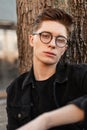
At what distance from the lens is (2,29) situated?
14516 mm

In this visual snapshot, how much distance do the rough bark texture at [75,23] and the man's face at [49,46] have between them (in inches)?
28.9

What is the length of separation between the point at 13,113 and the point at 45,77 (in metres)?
0.35

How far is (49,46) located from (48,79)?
0.27 metres

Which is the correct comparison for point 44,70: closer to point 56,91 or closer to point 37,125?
point 56,91

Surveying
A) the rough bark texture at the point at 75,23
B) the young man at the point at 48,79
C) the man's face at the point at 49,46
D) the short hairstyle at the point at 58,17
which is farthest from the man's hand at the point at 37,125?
the rough bark texture at the point at 75,23

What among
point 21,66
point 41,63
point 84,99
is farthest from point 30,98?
point 21,66

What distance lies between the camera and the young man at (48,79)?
2357 mm

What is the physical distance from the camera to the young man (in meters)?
Answer: 2.36

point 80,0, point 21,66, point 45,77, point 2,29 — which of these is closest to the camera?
point 45,77

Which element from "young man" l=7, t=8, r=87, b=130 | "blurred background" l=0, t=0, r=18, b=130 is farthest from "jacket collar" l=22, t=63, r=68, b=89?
→ "blurred background" l=0, t=0, r=18, b=130

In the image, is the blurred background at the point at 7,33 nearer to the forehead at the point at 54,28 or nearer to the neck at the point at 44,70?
the neck at the point at 44,70

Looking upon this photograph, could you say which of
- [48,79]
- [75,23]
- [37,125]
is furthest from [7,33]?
[37,125]

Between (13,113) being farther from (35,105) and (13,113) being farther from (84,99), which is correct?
(84,99)

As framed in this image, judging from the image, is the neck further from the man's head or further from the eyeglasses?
the eyeglasses
